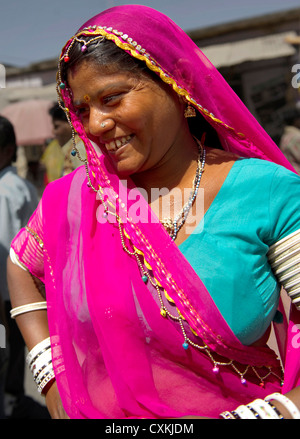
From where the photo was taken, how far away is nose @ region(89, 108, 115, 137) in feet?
4.29

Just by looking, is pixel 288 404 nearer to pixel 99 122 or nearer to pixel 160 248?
pixel 160 248

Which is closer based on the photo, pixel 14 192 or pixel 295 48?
pixel 14 192

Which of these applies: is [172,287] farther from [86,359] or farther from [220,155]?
[220,155]

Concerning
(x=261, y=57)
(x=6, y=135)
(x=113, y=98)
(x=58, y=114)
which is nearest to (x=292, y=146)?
(x=58, y=114)

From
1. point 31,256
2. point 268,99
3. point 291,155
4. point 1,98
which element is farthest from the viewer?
point 1,98

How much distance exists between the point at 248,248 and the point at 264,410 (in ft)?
1.34

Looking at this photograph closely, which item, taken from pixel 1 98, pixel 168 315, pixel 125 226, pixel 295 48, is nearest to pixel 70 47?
pixel 125 226

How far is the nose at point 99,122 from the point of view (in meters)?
1.31

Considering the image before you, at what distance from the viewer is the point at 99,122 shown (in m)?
1.31

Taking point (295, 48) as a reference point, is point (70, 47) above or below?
below

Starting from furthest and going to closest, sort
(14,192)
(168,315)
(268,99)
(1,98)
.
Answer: (1,98)
(268,99)
(14,192)
(168,315)

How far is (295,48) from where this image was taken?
25.5 ft

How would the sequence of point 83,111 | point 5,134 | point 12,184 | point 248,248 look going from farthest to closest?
point 5,134
point 12,184
point 83,111
point 248,248

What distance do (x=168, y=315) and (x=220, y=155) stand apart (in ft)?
1.76
